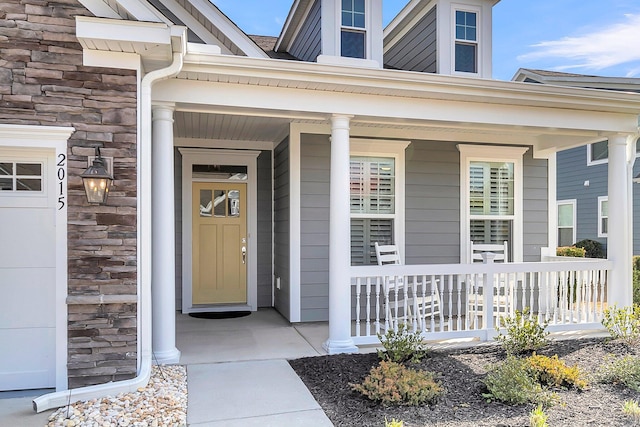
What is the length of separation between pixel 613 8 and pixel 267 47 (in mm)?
10343

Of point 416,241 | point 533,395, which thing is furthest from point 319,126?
point 533,395

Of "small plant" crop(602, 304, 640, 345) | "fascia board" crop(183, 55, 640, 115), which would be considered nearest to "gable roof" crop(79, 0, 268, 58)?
"fascia board" crop(183, 55, 640, 115)

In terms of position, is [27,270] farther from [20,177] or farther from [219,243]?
[219,243]

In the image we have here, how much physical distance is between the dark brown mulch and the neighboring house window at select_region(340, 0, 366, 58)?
3417mm

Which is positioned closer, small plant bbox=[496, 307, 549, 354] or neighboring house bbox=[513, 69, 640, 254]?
small plant bbox=[496, 307, 549, 354]

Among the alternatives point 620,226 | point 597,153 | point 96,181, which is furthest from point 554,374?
point 597,153

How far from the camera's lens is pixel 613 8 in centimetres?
1224

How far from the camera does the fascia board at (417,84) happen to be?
12.7 feet

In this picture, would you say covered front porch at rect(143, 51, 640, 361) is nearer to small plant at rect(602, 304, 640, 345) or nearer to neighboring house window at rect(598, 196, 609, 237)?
small plant at rect(602, 304, 640, 345)

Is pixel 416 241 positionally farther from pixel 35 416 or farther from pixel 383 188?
pixel 35 416

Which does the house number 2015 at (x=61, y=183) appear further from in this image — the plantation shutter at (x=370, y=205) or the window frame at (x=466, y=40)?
the window frame at (x=466, y=40)

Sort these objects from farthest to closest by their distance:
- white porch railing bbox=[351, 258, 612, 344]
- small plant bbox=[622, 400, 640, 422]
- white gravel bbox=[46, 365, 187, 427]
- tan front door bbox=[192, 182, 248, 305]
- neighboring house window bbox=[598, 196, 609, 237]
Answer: neighboring house window bbox=[598, 196, 609, 237]
tan front door bbox=[192, 182, 248, 305]
white porch railing bbox=[351, 258, 612, 344]
small plant bbox=[622, 400, 640, 422]
white gravel bbox=[46, 365, 187, 427]

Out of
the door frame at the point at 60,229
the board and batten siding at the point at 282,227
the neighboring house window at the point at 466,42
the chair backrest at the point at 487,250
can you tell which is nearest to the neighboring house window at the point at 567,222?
the chair backrest at the point at 487,250

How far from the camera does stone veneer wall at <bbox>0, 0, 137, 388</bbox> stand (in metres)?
3.26
